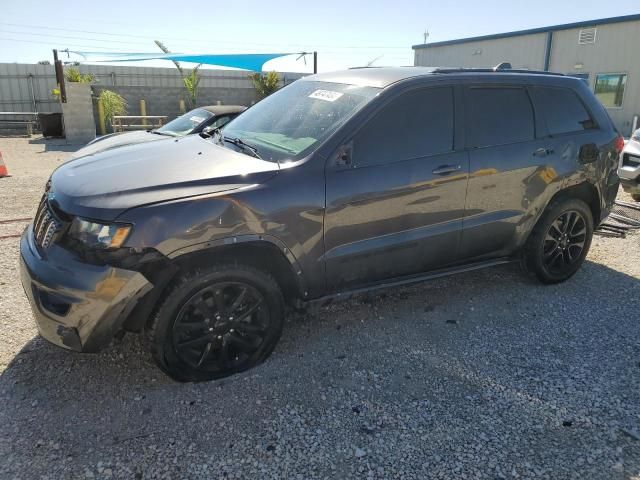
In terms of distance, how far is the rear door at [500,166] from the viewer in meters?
3.68

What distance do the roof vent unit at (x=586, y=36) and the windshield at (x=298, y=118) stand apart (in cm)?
1973

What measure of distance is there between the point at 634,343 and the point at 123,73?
21.4 m

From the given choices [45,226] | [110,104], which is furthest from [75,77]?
[45,226]

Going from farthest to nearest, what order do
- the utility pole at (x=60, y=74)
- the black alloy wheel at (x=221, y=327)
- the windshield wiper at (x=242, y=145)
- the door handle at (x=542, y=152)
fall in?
1. the utility pole at (x=60, y=74)
2. the door handle at (x=542, y=152)
3. the windshield wiper at (x=242, y=145)
4. the black alloy wheel at (x=221, y=327)

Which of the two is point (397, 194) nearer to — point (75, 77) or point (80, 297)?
point (80, 297)

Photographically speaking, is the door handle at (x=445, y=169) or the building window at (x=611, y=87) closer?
the door handle at (x=445, y=169)

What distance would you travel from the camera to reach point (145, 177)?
2830 millimetres

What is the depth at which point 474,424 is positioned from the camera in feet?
8.75

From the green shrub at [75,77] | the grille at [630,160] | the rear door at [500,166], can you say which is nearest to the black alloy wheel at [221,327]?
the rear door at [500,166]

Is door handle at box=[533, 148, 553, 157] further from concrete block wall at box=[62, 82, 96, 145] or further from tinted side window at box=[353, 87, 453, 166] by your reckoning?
concrete block wall at box=[62, 82, 96, 145]

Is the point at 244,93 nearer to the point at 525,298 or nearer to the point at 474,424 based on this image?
the point at 525,298

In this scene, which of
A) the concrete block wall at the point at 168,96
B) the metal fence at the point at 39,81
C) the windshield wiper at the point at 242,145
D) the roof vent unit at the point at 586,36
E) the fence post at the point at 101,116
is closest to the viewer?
the windshield wiper at the point at 242,145

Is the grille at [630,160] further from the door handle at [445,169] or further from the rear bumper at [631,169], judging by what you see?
the door handle at [445,169]

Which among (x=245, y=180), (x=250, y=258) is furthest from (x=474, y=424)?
(x=245, y=180)
